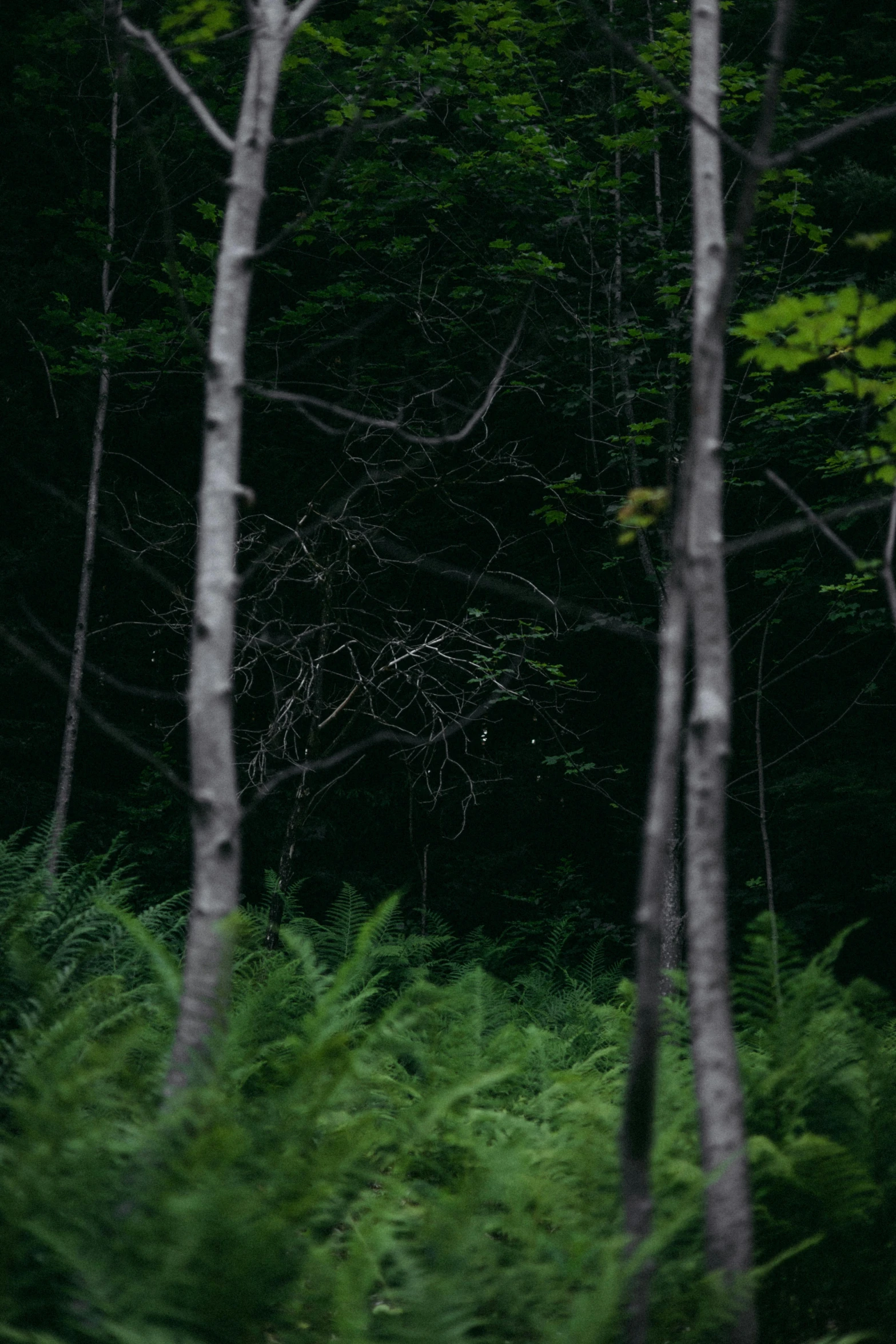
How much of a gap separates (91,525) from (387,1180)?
17.9ft

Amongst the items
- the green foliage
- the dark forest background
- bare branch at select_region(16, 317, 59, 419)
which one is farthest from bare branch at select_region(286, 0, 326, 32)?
bare branch at select_region(16, 317, 59, 419)

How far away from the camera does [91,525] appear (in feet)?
22.2

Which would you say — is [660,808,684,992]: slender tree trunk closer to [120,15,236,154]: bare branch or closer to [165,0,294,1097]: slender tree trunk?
[165,0,294,1097]: slender tree trunk

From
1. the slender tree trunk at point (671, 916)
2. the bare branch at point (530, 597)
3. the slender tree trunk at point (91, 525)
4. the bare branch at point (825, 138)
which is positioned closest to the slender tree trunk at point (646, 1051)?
the bare branch at point (825, 138)

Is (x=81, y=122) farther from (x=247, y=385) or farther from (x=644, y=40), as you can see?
(x=247, y=385)

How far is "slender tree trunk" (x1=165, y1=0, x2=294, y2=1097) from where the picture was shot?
2.31m

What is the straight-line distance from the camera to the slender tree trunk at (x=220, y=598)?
2309 millimetres

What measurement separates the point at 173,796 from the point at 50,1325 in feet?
20.6

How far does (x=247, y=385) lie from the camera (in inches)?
103

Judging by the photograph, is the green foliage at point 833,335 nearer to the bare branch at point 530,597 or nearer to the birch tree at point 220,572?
the birch tree at point 220,572

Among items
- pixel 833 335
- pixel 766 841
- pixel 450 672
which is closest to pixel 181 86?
pixel 833 335

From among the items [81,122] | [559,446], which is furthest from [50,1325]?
[81,122]

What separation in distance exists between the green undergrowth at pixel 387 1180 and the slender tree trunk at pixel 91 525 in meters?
3.03

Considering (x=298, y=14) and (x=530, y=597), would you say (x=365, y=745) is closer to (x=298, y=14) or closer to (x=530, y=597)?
(x=298, y=14)
